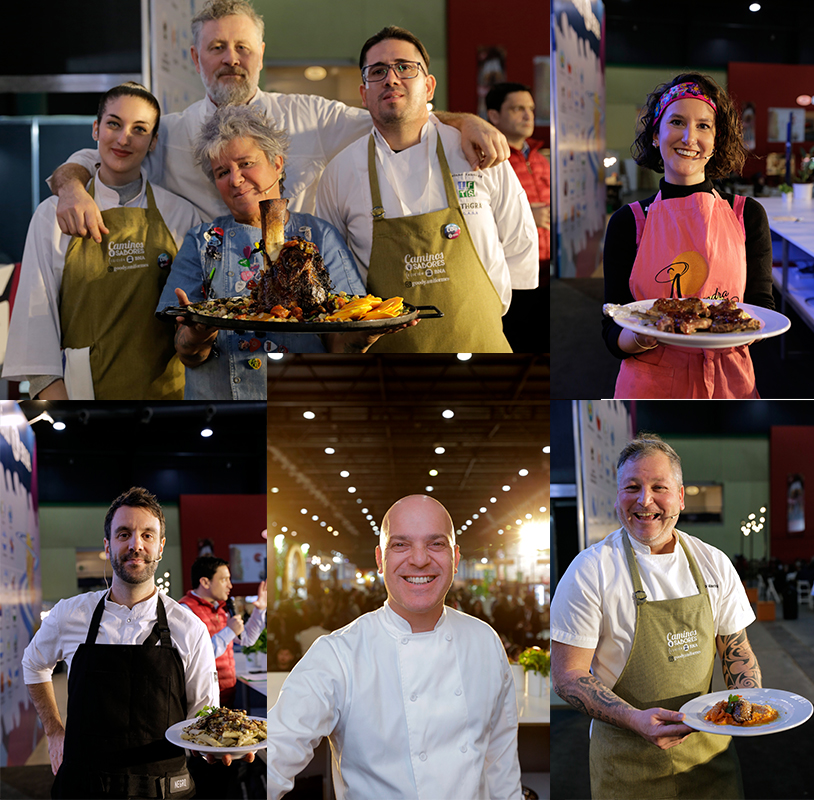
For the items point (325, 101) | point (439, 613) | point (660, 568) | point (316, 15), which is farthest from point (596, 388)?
point (316, 15)

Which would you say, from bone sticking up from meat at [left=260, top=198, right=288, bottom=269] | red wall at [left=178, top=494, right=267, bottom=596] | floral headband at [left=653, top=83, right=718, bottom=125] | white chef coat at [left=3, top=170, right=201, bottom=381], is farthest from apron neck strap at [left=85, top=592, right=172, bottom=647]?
floral headband at [left=653, top=83, right=718, bottom=125]

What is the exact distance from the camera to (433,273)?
3.51 metres

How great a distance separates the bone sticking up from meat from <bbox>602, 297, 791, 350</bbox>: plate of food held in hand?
4.15 feet

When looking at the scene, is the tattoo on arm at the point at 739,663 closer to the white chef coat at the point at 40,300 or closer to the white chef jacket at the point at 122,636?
the white chef jacket at the point at 122,636

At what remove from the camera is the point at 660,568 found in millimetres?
3381

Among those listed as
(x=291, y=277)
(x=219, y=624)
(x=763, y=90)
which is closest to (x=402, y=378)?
(x=291, y=277)

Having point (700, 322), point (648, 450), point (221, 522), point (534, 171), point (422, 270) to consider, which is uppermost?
point (534, 171)

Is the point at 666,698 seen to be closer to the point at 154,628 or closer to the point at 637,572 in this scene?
the point at 637,572

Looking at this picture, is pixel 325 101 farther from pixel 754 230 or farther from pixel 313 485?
pixel 754 230

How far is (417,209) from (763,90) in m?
1.52

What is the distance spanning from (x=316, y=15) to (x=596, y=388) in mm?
1891

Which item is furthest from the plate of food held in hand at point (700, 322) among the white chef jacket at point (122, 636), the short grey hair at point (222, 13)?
the white chef jacket at point (122, 636)

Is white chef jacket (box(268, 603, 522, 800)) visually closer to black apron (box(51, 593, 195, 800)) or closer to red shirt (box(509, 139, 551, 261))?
black apron (box(51, 593, 195, 800))

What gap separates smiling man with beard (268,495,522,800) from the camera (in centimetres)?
295
